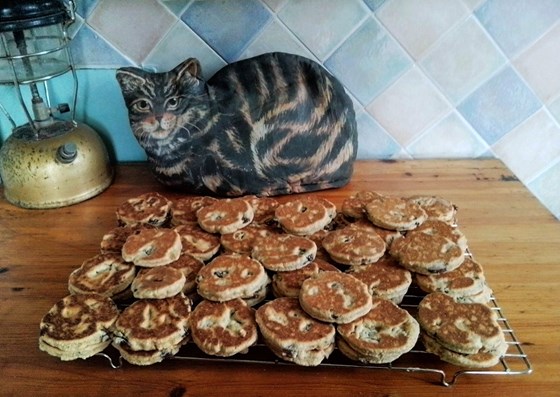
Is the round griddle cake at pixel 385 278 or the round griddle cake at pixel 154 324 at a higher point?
the round griddle cake at pixel 385 278

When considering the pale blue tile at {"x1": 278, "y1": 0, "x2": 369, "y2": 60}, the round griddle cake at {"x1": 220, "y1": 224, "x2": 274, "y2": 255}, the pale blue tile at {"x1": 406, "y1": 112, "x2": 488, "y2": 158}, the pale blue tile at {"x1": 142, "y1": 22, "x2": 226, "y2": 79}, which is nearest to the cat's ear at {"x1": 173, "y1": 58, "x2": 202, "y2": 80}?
the pale blue tile at {"x1": 142, "y1": 22, "x2": 226, "y2": 79}

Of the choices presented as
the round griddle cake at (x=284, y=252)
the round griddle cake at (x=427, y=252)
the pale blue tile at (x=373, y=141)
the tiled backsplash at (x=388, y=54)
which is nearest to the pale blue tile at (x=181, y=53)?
the tiled backsplash at (x=388, y=54)

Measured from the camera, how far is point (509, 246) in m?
0.89

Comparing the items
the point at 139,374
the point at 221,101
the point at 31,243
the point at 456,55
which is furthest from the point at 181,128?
the point at 456,55

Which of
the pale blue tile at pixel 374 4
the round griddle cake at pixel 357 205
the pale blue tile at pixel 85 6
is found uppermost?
the pale blue tile at pixel 374 4

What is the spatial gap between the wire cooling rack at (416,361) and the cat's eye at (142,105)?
0.47 m

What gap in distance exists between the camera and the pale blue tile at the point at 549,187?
120 centimetres

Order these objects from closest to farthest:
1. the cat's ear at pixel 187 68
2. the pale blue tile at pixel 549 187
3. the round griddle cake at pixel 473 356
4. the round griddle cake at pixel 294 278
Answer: the round griddle cake at pixel 473 356 < the round griddle cake at pixel 294 278 < the cat's ear at pixel 187 68 < the pale blue tile at pixel 549 187

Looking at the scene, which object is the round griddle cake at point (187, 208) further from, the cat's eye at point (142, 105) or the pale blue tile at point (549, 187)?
the pale blue tile at point (549, 187)

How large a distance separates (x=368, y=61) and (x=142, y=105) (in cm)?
49

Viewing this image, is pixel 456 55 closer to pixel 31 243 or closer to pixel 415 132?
pixel 415 132

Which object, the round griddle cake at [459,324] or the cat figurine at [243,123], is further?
the cat figurine at [243,123]

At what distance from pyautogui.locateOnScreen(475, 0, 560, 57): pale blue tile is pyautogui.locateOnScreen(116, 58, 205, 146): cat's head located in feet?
2.02

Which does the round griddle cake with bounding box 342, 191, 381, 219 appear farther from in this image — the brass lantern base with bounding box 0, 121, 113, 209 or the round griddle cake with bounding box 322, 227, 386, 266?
the brass lantern base with bounding box 0, 121, 113, 209
